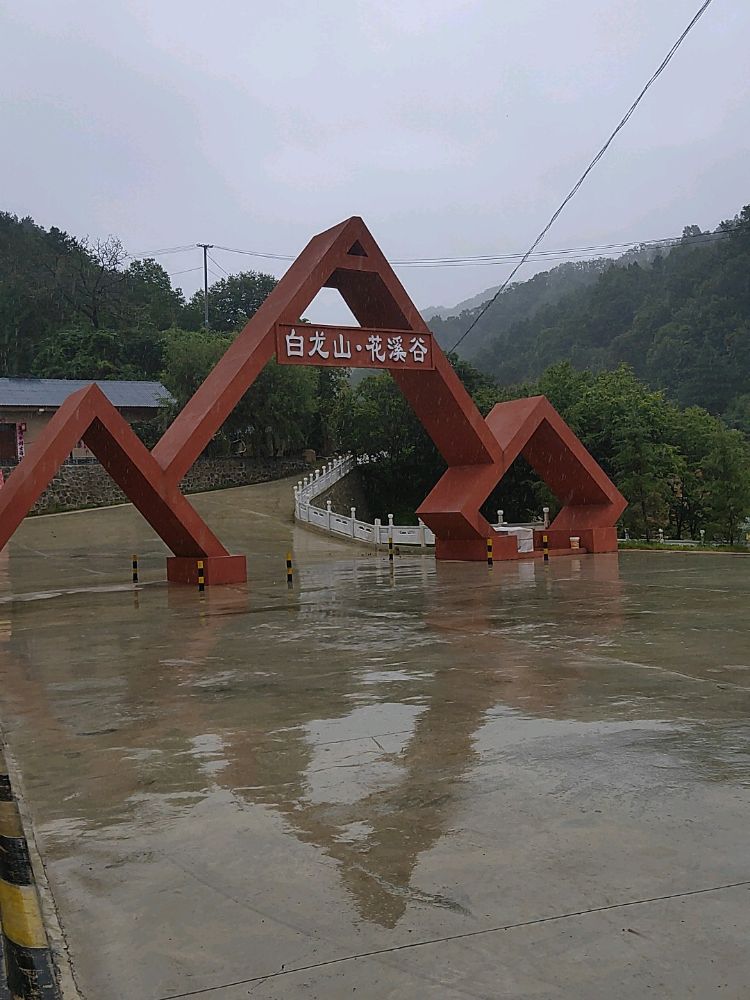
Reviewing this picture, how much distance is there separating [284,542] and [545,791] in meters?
25.3

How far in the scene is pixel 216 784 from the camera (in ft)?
16.1

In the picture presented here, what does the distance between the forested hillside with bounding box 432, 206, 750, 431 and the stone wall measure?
25.5 metres

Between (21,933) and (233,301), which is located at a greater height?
(233,301)

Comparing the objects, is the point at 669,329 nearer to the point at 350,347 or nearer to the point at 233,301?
the point at 233,301

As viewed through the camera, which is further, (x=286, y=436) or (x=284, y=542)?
(x=286, y=436)

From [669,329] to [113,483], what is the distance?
39.7 metres

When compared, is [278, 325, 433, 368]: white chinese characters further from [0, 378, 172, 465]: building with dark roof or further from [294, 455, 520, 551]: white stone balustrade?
[0, 378, 172, 465]: building with dark roof

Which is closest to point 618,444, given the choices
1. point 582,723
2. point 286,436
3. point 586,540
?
point 586,540

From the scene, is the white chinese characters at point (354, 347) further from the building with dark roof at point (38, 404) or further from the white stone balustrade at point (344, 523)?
the building with dark roof at point (38, 404)

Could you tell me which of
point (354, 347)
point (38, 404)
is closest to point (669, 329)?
point (38, 404)

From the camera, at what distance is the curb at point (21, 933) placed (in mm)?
2842

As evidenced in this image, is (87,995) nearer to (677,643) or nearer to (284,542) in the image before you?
(677,643)

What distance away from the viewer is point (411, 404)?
67.0 ft

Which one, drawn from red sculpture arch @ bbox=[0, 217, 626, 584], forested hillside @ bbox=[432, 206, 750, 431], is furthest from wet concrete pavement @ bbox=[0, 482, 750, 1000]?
forested hillside @ bbox=[432, 206, 750, 431]
